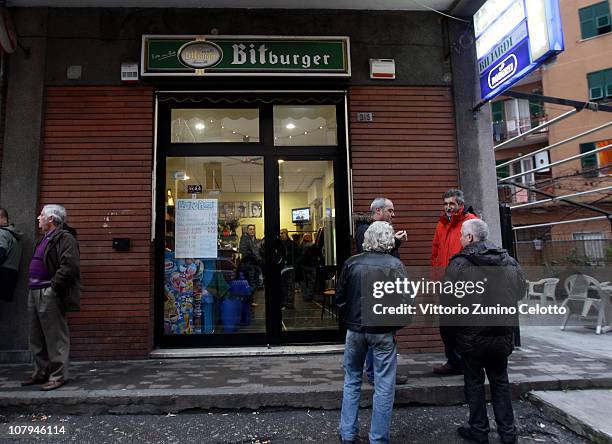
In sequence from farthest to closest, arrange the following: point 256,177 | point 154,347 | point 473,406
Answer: point 256,177
point 154,347
point 473,406

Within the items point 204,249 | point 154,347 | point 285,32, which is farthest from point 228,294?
point 285,32

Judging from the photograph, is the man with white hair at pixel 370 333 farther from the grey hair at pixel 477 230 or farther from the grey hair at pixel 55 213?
the grey hair at pixel 55 213

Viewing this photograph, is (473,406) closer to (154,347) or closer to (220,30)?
(154,347)

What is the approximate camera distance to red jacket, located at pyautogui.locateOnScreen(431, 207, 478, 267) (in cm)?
427

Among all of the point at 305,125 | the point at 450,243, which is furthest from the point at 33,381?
the point at 450,243

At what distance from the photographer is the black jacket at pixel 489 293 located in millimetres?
3178

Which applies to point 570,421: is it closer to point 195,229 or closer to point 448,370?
point 448,370

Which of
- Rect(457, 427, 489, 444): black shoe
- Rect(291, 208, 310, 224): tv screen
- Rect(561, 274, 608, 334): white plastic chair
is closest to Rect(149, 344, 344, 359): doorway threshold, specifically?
Rect(291, 208, 310, 224): tv screen

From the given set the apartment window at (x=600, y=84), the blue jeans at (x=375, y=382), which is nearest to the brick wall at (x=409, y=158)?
the blue jeans at (x=375, y=382)

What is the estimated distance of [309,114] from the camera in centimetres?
593

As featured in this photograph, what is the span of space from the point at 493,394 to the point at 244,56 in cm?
479

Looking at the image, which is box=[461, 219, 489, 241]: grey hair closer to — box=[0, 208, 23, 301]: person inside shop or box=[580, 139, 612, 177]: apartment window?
box=[0, 208, 23, 301]: person inside shop

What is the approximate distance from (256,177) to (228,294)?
1.67 meters

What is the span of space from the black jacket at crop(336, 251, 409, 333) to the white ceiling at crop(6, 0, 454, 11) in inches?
161
